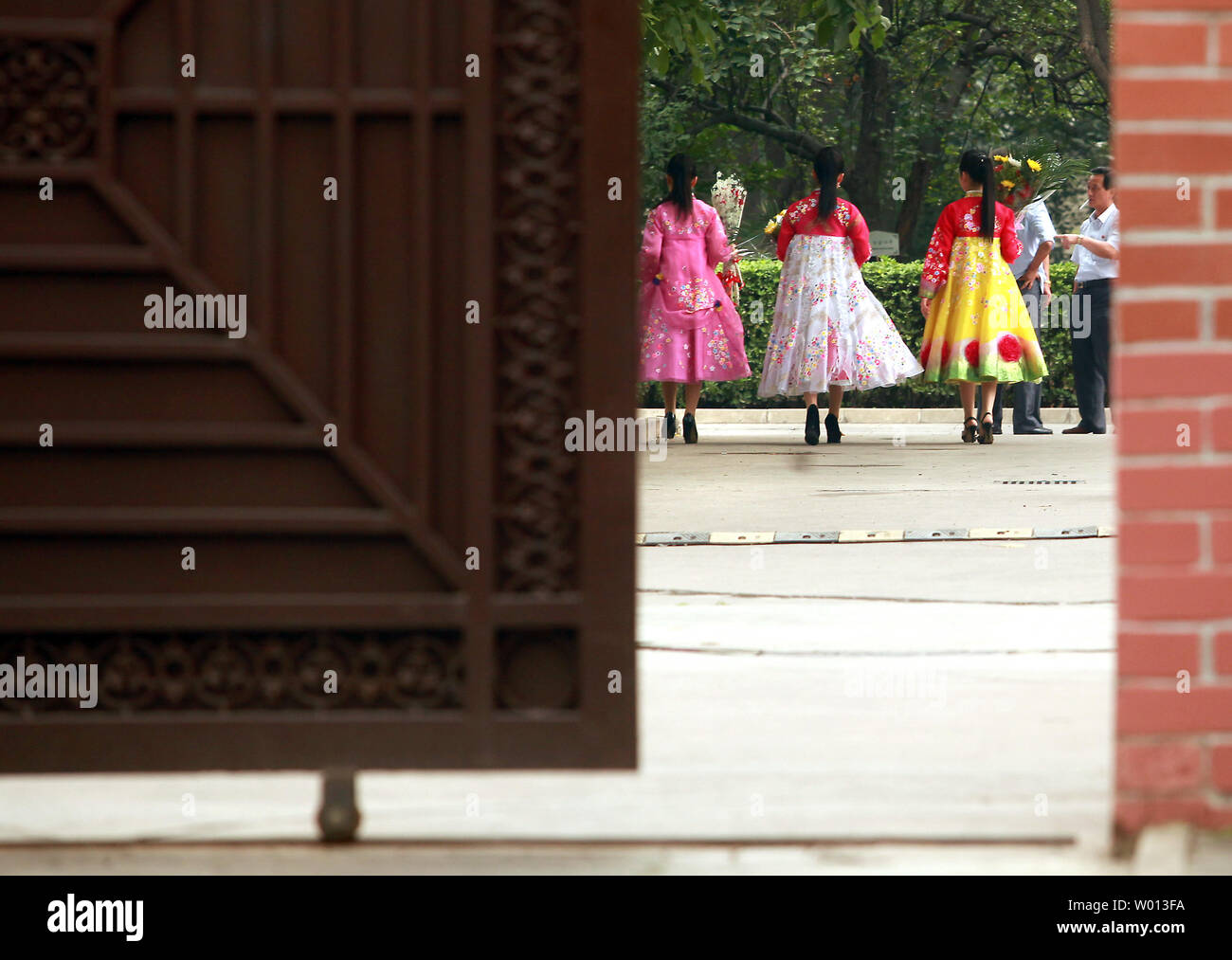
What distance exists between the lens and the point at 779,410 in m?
22.4

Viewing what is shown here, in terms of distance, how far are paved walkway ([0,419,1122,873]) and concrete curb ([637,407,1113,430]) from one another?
499 inches

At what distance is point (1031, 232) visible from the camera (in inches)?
637

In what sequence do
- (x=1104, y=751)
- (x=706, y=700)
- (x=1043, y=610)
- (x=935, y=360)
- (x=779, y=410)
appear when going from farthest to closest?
(x=779, y=410), (x=935, y=360), (x=1043, y=610), (x=706, y=700), (x=1104, y=751)

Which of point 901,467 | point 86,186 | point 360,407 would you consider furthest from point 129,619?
point 901,467

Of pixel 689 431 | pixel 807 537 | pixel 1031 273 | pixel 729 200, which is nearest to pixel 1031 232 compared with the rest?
pixel 1031 273

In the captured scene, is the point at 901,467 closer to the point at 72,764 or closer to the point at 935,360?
the point at 935,360

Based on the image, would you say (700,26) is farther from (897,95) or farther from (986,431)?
(897,95)

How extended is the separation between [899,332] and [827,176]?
8.88 m

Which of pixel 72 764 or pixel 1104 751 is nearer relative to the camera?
pixel 72 764

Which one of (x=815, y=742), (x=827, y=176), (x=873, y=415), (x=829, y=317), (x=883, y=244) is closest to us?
(x=815, y=742)

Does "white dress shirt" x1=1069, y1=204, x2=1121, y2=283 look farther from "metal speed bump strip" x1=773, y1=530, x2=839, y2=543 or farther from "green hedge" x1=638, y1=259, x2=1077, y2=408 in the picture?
"metal speed bump strip" x1=773, y1=530, x2=839, y2=543

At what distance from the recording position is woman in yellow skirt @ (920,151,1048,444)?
14602 mm
